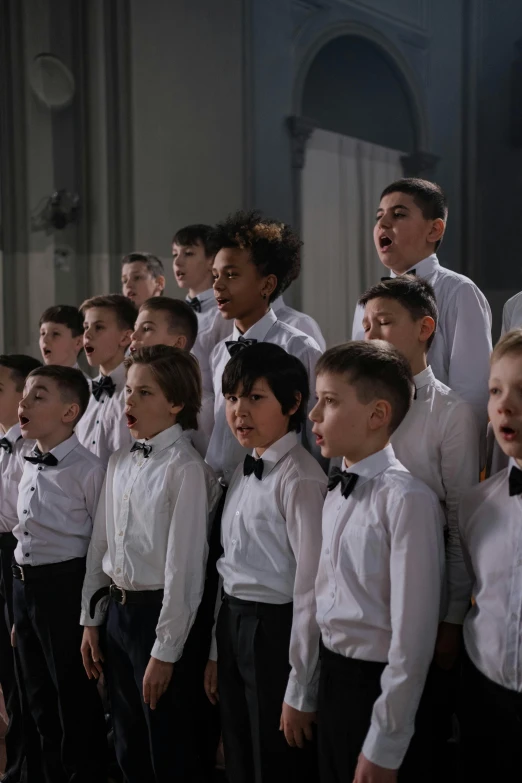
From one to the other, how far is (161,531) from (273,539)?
34 cm

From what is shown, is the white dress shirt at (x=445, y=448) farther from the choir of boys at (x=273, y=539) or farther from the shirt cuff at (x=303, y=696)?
the shirt cuff at (x=303, y=696)

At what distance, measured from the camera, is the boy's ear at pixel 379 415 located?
5.48 ft

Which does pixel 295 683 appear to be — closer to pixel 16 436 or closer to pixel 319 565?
pixel 319 565

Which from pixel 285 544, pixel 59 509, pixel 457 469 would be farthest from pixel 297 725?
pixel 59 509

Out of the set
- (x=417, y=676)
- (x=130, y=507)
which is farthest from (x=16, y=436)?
(x=417, y=676)

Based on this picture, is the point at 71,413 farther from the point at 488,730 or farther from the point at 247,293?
the point at 488,730

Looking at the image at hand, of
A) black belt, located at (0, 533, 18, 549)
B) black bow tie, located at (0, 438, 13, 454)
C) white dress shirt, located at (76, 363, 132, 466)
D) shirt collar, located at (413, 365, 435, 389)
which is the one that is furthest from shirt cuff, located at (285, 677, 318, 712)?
black bow tie, located at (0, 438, 13, 454)

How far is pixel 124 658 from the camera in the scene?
2.13 meters

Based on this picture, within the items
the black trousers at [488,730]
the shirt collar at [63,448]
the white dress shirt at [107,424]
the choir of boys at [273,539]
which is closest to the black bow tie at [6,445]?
the choir of boys at [273,539]

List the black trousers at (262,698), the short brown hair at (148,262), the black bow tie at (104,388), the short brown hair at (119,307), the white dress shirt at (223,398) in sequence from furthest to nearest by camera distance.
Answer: the short brown hair at (148,262)
the short brown hair at (119,307)
the black bow tie at (104,388)
the white dress shirt at (223,398)
the black trousers at (262,698)

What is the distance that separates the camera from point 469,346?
214 centimetres

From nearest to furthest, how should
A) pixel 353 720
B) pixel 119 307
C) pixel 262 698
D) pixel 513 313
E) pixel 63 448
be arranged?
pixel 353 720 < pixel 262 698 < pixel 513 313 < pixel 63 448 < pixel 119 307

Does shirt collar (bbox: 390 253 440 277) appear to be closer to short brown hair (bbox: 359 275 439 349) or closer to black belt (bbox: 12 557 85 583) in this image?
short brown hair (bbox: 359 275 439 349)

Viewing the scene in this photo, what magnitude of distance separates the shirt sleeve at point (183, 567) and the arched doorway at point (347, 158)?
433 centimetres
